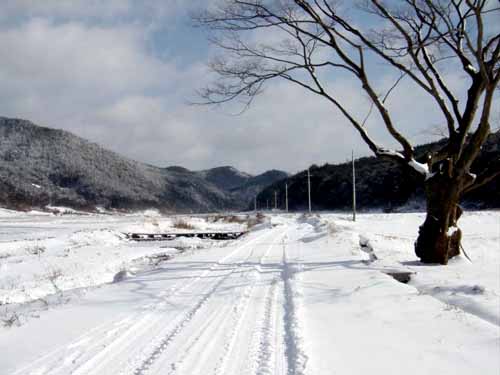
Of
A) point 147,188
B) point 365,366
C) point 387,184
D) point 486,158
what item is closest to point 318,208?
point 387,184

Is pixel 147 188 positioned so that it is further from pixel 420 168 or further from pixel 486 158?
→ pixel 420 168

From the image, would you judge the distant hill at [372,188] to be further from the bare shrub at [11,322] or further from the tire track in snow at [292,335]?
the bare shrub at [11,322]

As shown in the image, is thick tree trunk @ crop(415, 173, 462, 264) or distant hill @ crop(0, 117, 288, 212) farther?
distant hill @ crop(0, 117, 288, 212)

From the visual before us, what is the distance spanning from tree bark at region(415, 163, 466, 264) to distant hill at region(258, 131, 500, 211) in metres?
49.9

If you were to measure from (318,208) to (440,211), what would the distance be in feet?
383

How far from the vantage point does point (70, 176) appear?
152000mm

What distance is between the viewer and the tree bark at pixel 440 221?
11617 millimetres

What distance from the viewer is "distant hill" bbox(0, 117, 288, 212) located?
135 meters

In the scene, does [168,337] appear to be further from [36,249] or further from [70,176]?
[70,176]

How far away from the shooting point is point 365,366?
4.50 metres

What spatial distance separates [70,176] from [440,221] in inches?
6064

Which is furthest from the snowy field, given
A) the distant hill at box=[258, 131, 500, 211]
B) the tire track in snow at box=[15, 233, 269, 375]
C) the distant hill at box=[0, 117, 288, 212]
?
the distant hill at box=[0, 117, 288, 212]

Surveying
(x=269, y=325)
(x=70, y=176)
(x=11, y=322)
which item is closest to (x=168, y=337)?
(x=269, y=325)

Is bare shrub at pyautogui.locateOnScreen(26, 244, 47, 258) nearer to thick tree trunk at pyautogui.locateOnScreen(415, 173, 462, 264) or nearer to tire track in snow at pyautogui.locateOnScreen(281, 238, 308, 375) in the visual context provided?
tire track in snow at pyautogui.locateOnScreen(281, 238, 308, 375)
